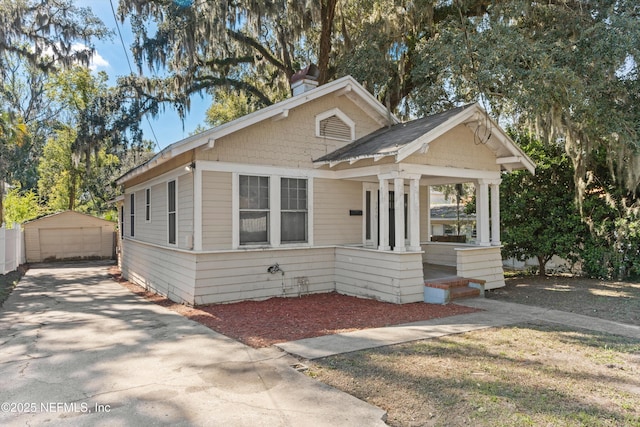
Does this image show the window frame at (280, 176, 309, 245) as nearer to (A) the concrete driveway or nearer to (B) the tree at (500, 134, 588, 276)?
(A) the concrete driveway

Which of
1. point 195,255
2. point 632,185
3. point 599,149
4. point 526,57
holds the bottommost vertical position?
point 195,255

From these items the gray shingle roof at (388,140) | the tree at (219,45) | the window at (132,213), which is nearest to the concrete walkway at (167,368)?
the gray shingle roof at (388,140)

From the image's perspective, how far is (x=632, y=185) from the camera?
1027cm

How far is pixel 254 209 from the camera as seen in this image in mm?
8930

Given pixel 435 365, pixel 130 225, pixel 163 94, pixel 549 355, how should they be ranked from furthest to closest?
pixel 163 94
pixel 130 225
pixel 549 355
pixel 435 365

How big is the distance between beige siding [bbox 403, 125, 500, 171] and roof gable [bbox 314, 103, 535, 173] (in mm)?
177

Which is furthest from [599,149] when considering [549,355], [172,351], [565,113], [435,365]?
[172,351]

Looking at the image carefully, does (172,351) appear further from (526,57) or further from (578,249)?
(578,249)

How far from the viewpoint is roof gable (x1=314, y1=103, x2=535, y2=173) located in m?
8.38

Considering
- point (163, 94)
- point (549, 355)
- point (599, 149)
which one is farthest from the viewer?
point (163, 94)

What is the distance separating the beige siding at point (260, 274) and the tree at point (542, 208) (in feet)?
21.8

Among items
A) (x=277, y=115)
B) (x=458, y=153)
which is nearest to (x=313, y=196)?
(x=277, y=115)

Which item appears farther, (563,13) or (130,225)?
(130,225)

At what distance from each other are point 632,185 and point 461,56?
206 inches
